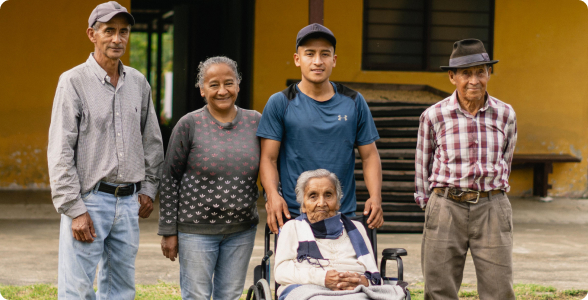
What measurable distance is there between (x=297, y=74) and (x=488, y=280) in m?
6.33

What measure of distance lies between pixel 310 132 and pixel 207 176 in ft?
1.92

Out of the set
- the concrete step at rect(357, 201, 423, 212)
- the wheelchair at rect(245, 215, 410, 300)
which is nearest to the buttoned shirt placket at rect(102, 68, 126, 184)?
the wheelchair at rect(245, 215, 410, 300)

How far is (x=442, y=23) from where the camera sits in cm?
959

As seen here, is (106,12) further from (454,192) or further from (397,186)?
(397,186)

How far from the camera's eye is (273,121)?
3188mm

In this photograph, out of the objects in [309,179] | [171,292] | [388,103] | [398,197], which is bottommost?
[171,292]

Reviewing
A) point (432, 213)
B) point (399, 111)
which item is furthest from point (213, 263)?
point (399, 111)

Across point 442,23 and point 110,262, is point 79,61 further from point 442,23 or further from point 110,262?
point 110,262

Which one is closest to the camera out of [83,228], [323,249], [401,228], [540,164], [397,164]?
[83,228]

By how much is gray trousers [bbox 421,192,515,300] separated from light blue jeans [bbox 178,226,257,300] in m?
1.06

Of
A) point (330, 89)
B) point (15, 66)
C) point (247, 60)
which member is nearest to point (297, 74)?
point (247, 60)

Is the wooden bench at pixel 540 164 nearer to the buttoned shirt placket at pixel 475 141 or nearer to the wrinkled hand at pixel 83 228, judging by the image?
the buttoned shirt placket at pixel 475 141

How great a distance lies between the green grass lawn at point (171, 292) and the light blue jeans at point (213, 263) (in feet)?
4.20

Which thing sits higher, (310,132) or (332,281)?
(310,132)
